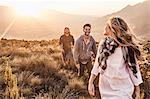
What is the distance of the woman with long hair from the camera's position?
545 cm

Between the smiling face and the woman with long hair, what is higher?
the smiling face

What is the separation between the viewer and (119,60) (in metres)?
5.47

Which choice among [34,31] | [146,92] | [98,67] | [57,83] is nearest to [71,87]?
[57,83]

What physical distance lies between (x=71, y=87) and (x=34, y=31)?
102 metres

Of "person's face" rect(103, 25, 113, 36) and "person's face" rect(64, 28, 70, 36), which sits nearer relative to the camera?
"person's face" rect(103, 25, 113, 36)

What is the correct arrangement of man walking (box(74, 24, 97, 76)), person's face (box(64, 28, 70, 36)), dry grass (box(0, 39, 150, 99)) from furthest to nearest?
person's face (box(64, 28, 70, 36)) < man walking (box(74, 24, 97, 76)) < dry grass (box(0, 39, 150, 99))

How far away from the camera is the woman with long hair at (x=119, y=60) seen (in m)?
5.45

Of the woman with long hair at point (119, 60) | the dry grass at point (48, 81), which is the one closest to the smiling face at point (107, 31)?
the woman with long hair at point (119, 60)

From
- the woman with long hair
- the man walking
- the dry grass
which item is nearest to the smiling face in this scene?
the woman with long hair

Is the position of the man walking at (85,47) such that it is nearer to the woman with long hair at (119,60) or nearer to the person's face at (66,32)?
the person's face at (66,32)

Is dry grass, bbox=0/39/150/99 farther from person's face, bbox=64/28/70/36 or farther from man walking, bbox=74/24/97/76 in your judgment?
person's face, bbox=64/28/70/36

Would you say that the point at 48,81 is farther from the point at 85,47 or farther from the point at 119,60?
the point at 119,60

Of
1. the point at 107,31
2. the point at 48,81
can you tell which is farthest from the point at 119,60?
the point at 48,81

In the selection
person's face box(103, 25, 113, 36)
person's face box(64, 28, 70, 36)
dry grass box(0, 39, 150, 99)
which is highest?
person's face box(64, 28, 70, 36)
